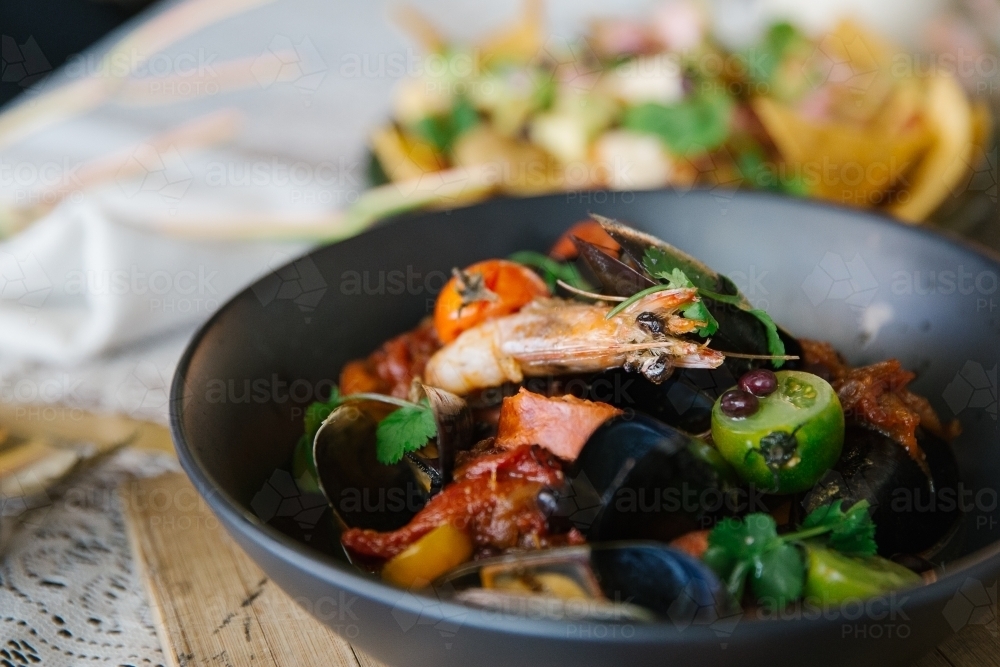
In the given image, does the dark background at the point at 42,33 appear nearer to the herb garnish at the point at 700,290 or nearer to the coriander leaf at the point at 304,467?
the coriander leaf at the point at 304,467

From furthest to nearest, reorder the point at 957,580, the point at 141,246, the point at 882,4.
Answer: the point at 882,4 → the point at 141,246 → the point at 957,580

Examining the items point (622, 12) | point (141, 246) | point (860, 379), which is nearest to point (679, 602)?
point (860, 379)

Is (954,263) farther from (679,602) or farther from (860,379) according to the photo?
(679,602)

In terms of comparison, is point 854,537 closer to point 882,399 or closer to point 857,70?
point 882,399

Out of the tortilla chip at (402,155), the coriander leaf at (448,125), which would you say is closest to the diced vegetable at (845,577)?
the tortilla chip at (402,155)

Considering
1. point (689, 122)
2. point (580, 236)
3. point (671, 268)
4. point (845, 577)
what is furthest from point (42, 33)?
point (845, 577)

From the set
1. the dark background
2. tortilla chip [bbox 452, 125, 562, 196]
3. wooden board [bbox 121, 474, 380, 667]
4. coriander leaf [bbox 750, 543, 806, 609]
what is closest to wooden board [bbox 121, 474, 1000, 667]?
wooden board [bbox 121, 474, 380, 667]
